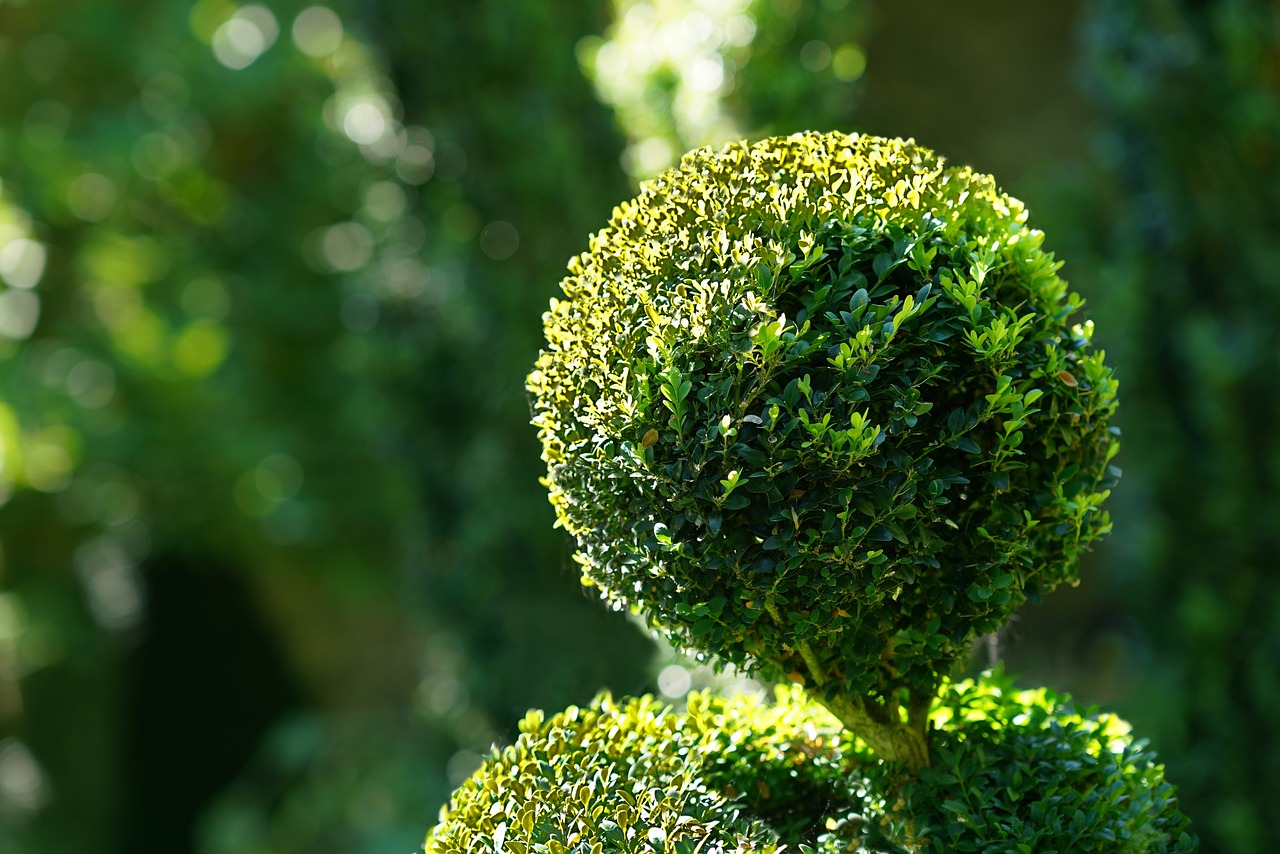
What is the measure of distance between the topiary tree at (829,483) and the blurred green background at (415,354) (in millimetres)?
548

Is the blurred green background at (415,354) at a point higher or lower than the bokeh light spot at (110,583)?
lower

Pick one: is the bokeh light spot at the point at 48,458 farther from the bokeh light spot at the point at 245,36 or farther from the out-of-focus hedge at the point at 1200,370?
the out-of-focus hedge at the point at 1200,370

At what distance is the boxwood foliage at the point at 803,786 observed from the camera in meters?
2.11

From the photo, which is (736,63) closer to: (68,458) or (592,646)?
(592,646)

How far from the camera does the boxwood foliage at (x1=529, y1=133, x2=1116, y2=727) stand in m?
2.00

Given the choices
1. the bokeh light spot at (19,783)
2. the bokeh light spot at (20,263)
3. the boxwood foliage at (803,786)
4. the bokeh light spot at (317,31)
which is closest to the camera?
the boxwood foliage at (803,786)

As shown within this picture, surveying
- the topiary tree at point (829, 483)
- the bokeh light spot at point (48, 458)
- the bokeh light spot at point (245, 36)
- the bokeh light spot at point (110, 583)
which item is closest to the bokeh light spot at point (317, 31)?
the bokeh light spot at point (245, 36)

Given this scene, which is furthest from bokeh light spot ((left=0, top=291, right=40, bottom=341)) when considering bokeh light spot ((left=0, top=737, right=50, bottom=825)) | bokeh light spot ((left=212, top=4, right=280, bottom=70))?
bokeh light spot ((left=0, top=737, right=50, bottom=825))

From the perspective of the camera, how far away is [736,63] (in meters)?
4.81

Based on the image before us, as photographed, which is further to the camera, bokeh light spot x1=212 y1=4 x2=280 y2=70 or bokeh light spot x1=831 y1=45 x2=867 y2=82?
bokeh light spot x1=212 y1=4 x2=280 y2=70

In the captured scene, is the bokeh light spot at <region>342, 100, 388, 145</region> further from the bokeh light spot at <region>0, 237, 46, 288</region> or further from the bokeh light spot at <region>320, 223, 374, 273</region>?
the bokeh light spot at <region>0, 237, 46, 288</region>

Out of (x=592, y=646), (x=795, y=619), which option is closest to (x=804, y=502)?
(x=795, y=619)

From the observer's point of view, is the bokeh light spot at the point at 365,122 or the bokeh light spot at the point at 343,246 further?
the bokeh light spot at the point at 343,246

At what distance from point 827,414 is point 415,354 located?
179 inches
